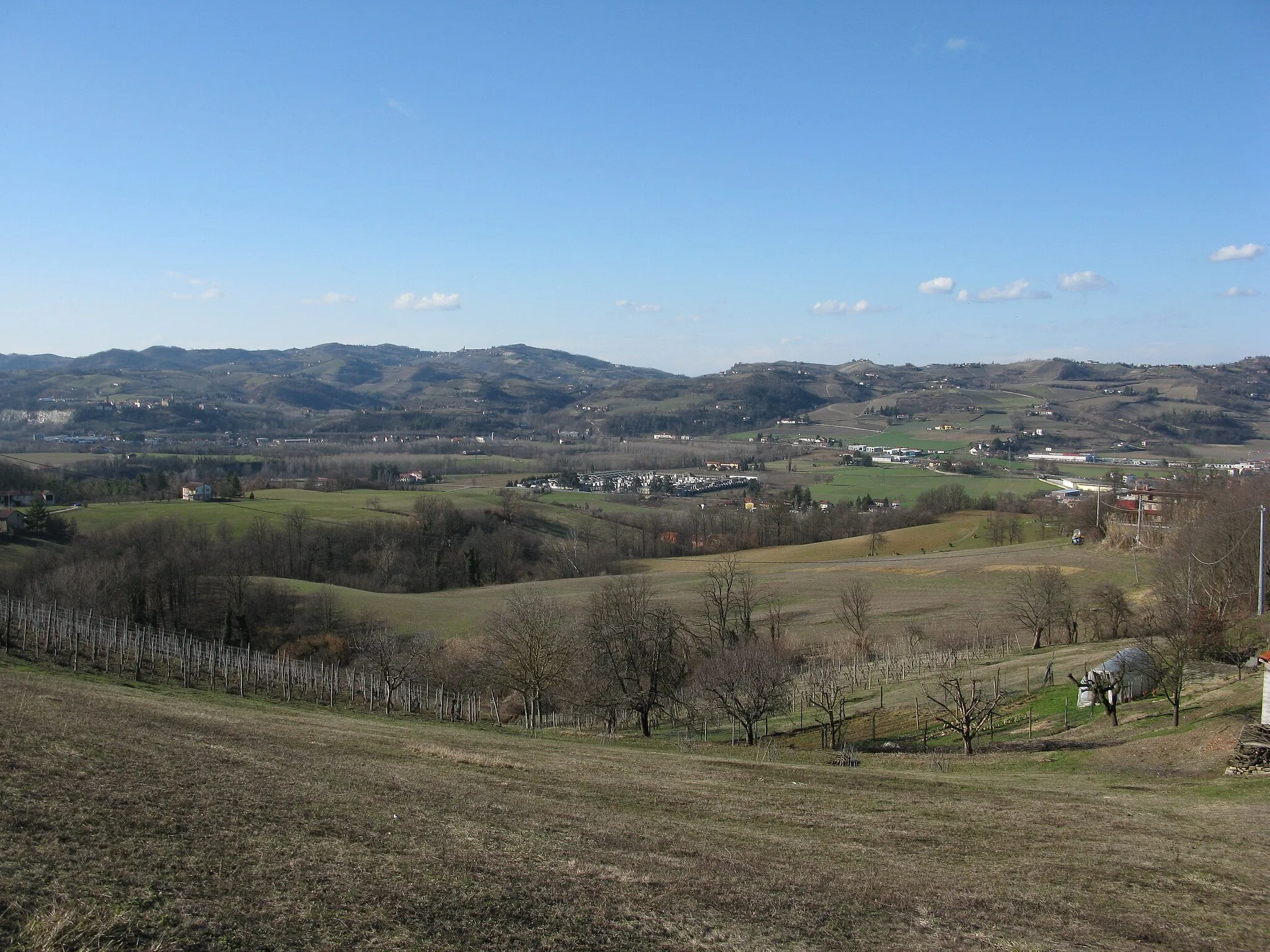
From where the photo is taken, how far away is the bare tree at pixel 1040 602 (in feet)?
161

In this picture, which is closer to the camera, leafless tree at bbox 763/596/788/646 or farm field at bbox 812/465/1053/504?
leafless tree at bbox 763/596/788/646

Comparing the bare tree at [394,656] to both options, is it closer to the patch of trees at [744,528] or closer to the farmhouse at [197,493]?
the patch of trees at [744,528]

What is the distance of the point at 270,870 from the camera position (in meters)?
10.4

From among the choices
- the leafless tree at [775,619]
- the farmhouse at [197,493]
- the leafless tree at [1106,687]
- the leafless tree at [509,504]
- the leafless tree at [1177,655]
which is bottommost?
the leafless tree at [775,619]

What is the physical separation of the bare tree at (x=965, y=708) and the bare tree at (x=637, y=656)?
34.8ft

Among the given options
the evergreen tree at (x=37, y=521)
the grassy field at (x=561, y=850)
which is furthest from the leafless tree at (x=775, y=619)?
the evergreen tree at (x=37, y=521)

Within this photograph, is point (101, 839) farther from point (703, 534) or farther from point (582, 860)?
point (703, 534)

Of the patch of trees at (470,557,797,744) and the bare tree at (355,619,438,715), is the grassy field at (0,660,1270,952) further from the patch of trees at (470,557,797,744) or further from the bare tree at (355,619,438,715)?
the bare tree at (355,619,438,715)

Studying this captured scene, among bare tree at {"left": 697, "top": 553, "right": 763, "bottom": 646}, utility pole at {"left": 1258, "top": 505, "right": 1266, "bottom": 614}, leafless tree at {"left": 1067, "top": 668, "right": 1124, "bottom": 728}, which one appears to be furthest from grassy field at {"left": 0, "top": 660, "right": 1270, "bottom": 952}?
bare tree at {"left": 697, "top": 553, "right": 763, "bottom": 646}

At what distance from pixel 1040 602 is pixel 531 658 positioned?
30.4 metres

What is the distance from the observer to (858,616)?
175 ft

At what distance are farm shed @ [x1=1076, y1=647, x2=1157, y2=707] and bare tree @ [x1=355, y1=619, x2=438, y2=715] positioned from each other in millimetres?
26544

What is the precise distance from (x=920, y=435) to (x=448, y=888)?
200 metres

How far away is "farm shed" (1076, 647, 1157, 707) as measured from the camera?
99.7 ft
